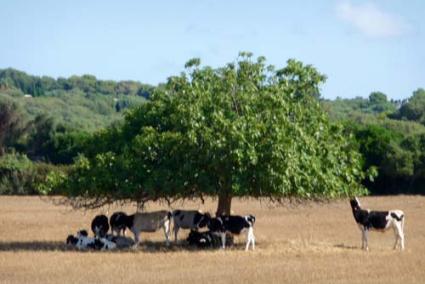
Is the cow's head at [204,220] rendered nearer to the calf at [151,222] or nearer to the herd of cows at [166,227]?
the herd of cows at [166,227]

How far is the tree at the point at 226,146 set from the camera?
2891 cm

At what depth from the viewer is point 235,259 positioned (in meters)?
26.5

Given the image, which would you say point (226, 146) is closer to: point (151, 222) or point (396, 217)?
point (151, 222)

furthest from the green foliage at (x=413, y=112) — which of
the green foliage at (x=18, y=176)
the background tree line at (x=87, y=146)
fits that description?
the green foliage at (x=18, y=176)

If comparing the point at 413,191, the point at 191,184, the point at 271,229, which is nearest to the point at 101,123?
the point at 413,191

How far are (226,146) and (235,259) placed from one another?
387 cm

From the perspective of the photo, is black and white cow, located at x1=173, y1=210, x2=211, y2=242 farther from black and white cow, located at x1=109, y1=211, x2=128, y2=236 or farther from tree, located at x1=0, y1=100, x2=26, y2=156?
tree, located at x1=0, y1=100, x2=26, y2=156

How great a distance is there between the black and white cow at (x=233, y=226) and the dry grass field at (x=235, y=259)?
55 centimetres

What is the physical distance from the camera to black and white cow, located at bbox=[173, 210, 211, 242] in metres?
31.4

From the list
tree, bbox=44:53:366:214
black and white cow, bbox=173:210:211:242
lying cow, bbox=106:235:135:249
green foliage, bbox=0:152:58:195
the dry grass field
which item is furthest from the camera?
green foliage, bbox=0:152:58:195

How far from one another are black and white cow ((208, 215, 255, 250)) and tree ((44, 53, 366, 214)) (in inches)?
36.4

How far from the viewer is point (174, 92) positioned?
105ft

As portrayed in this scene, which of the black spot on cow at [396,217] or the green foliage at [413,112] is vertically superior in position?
the green foliage at [413,112]

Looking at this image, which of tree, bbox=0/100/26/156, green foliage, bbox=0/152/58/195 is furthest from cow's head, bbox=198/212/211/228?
tree, bbox=0/100/26/156
